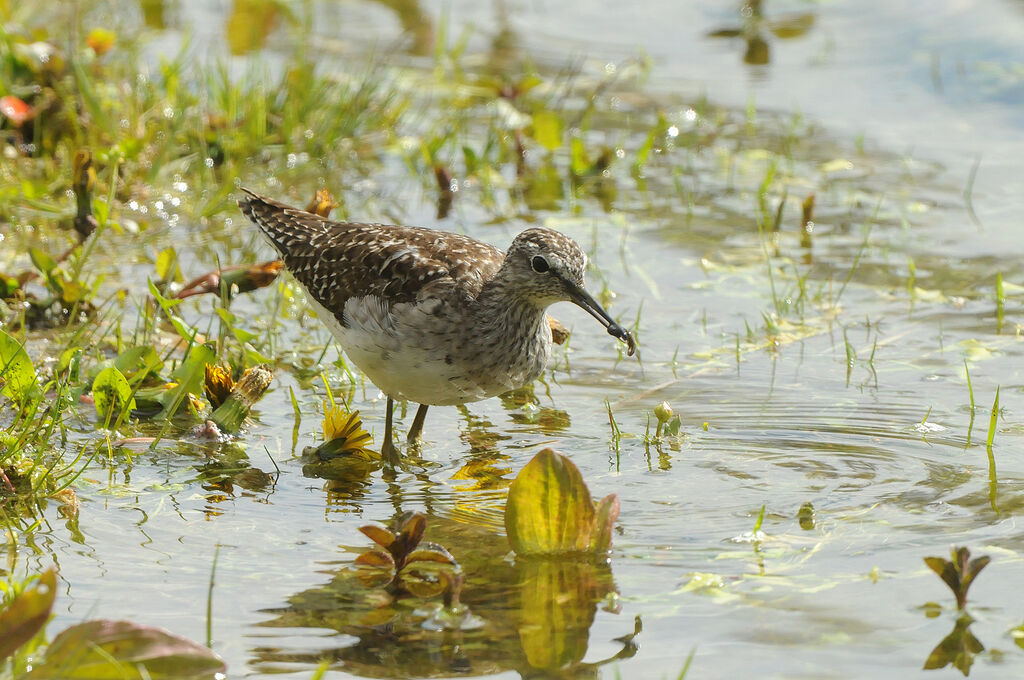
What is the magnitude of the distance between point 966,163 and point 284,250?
567cm

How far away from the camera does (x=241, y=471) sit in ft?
19.2

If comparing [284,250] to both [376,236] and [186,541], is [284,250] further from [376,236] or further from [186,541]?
[186,541]

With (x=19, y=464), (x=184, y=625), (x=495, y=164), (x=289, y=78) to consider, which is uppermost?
(x=289, y=78)

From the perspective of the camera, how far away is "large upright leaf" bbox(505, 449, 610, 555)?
15.8 ft

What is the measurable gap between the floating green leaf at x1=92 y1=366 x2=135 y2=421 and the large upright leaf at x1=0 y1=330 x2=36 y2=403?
0.38 m

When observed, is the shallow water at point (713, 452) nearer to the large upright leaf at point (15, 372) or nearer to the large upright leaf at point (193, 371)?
the large upright leaf at point (193, 371)

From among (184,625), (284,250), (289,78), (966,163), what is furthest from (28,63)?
(966,163)

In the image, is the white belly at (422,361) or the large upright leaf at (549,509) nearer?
the large upright leaf at (549,509)

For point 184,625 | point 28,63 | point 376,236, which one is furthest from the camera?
point 28,63

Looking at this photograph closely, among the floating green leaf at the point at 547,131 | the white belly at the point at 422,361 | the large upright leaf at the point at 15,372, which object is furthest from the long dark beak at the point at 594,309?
the floating green leaf at the point at 547,131

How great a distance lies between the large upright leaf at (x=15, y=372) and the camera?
5.61 metres

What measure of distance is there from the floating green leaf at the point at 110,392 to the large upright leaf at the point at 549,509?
2046 mm

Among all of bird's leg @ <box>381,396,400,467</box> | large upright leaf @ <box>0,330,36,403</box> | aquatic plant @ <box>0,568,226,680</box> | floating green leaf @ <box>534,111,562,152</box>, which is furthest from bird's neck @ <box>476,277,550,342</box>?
floating green leaf @ <box>534,111,562,152</box>

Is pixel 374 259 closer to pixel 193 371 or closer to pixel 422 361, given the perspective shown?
pixel 422 361
